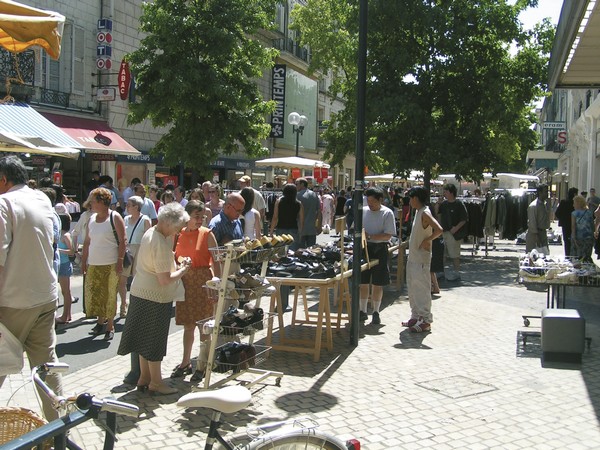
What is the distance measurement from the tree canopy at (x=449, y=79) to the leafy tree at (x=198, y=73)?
349cm

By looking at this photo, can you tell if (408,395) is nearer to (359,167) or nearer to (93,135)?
(359,167)

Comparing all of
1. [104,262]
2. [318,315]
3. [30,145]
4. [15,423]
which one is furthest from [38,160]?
[15,423]

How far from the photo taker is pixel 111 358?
7.27 metres

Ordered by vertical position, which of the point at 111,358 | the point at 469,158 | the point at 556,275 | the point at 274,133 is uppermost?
the point at 274,133

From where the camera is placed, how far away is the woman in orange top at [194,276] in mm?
6418

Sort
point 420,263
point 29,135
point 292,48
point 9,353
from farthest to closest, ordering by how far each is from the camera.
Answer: point 292,48 → point 29,135 → point 420,263 → point 9,353

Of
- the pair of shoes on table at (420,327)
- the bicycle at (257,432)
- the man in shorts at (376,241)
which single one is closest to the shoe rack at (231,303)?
the bicycle at (257,432)

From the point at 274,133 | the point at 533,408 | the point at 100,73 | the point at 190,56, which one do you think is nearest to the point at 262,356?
the point at 533,408

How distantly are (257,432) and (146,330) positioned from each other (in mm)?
2923

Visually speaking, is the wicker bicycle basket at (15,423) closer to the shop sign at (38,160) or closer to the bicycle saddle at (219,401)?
the bicycle saddle at (219,401)

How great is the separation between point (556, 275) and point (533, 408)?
270 centimetres

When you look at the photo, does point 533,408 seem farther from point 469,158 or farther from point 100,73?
point 100,73

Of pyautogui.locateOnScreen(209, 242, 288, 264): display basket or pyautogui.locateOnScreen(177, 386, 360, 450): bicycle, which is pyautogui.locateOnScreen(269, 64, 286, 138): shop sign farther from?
pyautogui.locateOnScreen(177, 386, 360, 450): bicycle

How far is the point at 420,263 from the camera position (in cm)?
888
